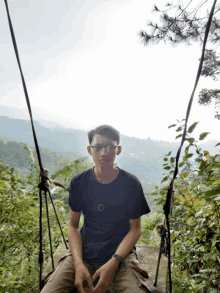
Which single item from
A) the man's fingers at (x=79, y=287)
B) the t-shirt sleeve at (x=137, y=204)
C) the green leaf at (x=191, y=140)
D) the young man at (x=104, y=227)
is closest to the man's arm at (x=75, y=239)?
the young man at (x=104, y=227)

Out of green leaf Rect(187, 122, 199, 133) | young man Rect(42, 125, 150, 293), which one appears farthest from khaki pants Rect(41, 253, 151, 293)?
green leaf Rect(187, 122, 199, 133)

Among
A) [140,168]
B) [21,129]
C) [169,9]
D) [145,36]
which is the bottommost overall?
[140,168]

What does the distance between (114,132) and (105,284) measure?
905mm

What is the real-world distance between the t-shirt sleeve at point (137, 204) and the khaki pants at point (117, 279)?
0.97ft

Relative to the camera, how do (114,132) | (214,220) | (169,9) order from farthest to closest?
1. (169,9)
2. (114,132)
3. (214,220)

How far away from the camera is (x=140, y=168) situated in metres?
43.9

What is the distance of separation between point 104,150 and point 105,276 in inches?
28.5

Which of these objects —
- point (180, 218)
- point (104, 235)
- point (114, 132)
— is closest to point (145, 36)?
point (114, 132)

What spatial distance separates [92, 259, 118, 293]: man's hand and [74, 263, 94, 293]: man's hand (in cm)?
3

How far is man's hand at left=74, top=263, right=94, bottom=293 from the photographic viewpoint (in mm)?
1046

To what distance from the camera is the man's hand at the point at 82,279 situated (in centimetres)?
105

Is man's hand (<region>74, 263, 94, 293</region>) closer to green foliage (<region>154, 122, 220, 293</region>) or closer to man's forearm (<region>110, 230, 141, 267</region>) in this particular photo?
man's forearm (<region>110, 230, 141, 267</region>)

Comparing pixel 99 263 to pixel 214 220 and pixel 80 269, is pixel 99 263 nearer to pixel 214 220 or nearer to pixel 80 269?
pixel 80 269

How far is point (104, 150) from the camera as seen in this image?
1.18 metres
